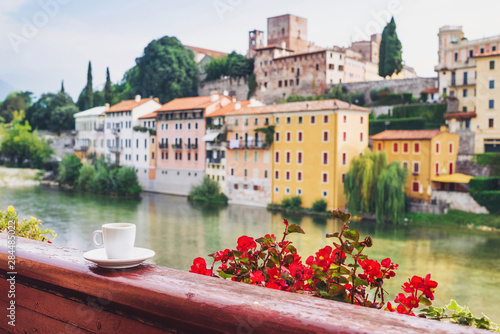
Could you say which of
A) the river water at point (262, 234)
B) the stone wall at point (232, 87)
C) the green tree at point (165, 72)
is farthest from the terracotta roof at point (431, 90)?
the green tree at point (165, 72)

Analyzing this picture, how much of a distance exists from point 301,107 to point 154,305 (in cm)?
2212

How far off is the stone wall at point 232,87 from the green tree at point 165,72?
5.28ft

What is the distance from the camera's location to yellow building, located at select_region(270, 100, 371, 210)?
21109 millimetres

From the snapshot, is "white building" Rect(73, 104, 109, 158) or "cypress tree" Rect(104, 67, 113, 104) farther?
"cypress tree" Rect(104, 67, 113, 104)

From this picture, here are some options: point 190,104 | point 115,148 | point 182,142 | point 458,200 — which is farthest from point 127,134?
point 458,200

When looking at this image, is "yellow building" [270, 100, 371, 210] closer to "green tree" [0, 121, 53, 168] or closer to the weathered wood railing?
the weathered wood railing

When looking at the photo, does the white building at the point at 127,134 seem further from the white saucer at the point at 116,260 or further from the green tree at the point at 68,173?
the white saucer at the point at 116,260

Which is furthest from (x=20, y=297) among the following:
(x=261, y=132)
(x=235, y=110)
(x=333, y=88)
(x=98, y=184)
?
(x=333, y=88)

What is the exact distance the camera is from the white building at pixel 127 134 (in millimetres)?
30656

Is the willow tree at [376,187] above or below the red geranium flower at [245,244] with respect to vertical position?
below

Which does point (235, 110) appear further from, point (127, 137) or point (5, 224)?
point (5, 224)

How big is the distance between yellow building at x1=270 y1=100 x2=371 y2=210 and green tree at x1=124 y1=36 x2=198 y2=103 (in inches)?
649

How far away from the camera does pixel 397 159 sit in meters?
21.4

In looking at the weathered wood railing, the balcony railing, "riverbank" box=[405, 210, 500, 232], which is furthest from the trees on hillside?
the weathered wood railing
